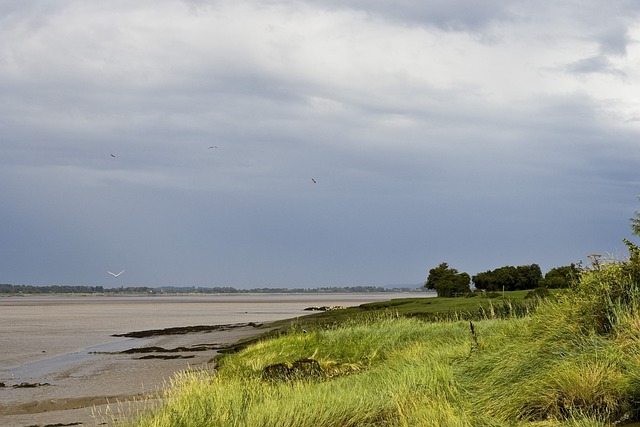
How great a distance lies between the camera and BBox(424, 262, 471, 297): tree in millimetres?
72062

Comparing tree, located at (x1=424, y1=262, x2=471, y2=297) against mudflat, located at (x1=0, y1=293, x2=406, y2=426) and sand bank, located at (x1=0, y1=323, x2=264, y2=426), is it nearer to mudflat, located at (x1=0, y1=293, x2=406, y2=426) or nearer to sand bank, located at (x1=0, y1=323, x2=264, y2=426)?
mudflat, located at (x1=0, y1=293, x2=406, y2=426)

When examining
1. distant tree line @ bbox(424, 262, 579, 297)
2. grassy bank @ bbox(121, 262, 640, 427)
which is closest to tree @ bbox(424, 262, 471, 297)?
distant tree line @ bbox(424, 262, 579, 297)

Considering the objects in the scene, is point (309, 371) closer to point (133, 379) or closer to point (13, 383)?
point (133, 379)

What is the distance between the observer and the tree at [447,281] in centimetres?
7206

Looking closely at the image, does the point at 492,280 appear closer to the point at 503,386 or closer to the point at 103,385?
the point at 103,385

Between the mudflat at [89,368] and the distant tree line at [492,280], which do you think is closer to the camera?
the mudflat at [89,368]

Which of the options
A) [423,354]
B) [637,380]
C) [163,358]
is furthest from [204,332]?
[637,380]

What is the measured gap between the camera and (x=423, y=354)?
1619 centimetres

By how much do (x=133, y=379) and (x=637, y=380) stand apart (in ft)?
61.1

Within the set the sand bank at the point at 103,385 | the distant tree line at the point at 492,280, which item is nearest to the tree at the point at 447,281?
the distant tree line at the point at 492,280

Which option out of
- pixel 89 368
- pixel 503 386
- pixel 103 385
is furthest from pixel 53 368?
pixel 503 386

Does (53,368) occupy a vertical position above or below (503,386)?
below

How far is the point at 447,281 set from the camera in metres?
74.1

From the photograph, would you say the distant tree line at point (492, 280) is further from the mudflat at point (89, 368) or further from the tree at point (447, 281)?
the mudflat at point (89, 368)
